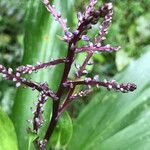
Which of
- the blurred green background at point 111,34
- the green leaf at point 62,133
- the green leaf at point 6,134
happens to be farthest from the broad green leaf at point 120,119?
the blurred green background at point 111,34

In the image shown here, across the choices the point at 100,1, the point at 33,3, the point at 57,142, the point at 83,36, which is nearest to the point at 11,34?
the point at 100,1

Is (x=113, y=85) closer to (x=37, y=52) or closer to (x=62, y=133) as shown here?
(x=62, y=133)

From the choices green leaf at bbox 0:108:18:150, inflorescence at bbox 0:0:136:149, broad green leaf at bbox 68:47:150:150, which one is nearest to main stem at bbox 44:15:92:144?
inflorescence at bbox 0:0:136:149

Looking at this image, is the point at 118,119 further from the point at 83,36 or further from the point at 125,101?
the point at 83,36

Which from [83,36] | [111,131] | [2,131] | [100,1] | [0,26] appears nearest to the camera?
[83,36]

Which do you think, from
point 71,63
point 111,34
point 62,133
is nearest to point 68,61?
point 71,63

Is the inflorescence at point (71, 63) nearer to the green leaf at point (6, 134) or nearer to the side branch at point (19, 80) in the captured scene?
the side branch at point (19, 80)
